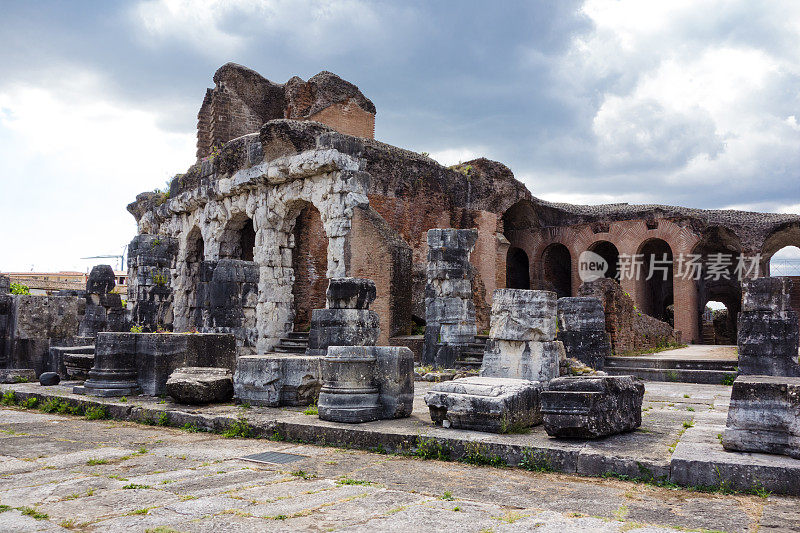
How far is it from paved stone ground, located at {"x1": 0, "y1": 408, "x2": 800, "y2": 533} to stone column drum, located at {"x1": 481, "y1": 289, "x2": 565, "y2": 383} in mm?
3234

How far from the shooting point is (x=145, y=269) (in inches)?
640

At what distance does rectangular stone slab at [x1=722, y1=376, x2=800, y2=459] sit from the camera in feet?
14.1

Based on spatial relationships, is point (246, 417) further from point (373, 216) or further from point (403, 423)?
point (373, 216)

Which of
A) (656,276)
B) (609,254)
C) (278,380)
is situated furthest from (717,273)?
(278,380)

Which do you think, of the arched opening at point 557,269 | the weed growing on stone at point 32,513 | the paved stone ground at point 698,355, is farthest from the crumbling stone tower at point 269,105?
the weed growing on stone at point 32,513

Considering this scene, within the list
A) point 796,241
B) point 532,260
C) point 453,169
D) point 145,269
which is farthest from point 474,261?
point 796,241

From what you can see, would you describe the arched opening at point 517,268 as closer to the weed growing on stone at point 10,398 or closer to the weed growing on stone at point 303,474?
the weed growing on stone at point 10,398

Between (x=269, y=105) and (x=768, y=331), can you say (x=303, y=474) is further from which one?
(x=269, y=105)

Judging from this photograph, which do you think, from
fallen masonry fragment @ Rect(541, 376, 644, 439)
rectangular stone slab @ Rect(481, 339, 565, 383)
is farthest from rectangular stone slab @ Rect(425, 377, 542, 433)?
rectangular stone slab @ Rect(481, 339, 565, 383)

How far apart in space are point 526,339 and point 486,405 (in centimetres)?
271

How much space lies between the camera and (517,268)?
1107 inches

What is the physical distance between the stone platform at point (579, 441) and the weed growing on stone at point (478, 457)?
0.02 metres

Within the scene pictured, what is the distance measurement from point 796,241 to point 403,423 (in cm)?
2487

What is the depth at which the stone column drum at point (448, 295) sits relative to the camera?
1324 cm
